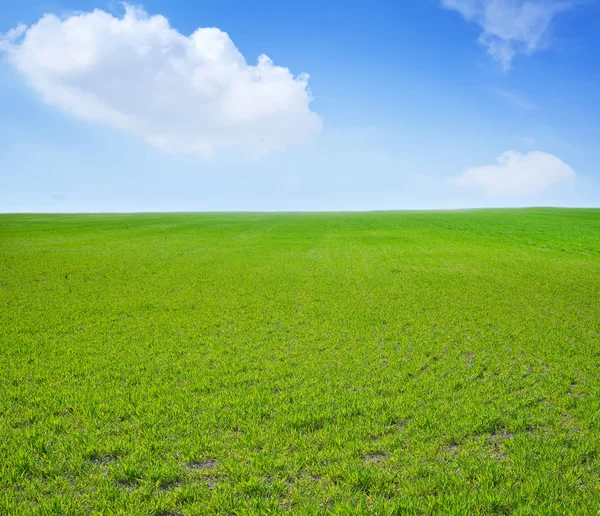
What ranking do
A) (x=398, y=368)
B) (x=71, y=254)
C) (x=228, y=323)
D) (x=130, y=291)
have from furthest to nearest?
(x=71, y=254) < (x=130, y=291) < (x=228, y=323) < (x=398, y=368)

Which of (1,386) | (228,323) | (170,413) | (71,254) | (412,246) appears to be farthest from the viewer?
(412,246)

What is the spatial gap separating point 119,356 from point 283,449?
5598mm

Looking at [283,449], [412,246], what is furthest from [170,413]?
[412,246]

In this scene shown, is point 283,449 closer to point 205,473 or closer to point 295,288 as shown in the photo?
point 205,473

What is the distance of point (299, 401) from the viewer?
7.35m

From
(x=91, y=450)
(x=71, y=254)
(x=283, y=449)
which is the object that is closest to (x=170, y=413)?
(x=91, y=450)

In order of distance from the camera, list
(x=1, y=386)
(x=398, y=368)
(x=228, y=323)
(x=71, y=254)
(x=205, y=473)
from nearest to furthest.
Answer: (x=205, y=473) → (x=1, y=386) → (x=398, y=368) → (x=228, y=323) → (x=71, y=254)

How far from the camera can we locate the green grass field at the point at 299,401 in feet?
16.6

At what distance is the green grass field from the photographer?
5.07m

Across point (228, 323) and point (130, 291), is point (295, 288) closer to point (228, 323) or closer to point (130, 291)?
point (228, 323)

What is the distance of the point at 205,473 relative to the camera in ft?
17.7

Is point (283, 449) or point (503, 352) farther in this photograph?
point (503, 352)

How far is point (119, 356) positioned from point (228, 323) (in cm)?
368

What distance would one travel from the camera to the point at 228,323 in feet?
41.4
